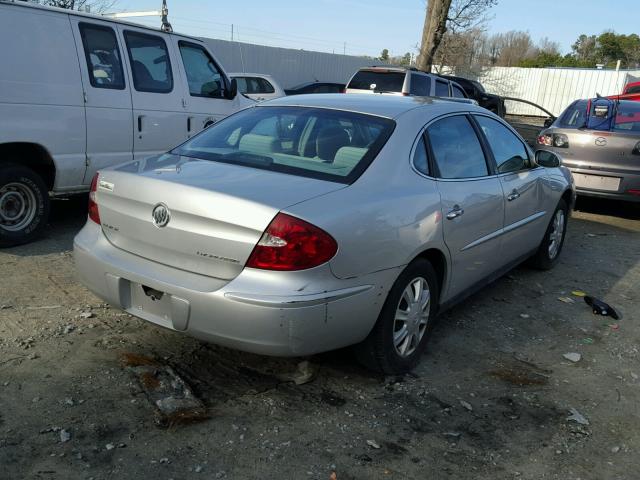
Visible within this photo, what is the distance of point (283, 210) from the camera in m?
2.96

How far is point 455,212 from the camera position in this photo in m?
3.91

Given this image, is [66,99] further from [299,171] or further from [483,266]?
[483,266]

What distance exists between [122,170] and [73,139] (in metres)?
2.54

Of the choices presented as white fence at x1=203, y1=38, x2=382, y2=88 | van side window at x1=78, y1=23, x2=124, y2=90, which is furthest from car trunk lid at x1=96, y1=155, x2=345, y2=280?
white fence at x1=203, y1=38, x2=382, y2=88

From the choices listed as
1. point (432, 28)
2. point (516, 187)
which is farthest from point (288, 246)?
point (432, 28)

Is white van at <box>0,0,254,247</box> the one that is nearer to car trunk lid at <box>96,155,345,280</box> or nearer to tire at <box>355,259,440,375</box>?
car trunk lid at <box>96,155,345,280</box>

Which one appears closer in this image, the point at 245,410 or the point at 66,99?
the point at 245,410

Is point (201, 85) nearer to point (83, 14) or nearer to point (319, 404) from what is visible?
point (83, 14)

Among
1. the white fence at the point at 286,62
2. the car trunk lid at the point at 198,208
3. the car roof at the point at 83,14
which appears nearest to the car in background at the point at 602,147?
the car roof at the point at 83,14

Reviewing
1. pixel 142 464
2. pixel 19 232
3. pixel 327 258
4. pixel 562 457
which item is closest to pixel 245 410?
pixel 142 464

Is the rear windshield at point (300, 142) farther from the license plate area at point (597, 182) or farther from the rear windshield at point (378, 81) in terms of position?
the rear windshield at point (378, 81)

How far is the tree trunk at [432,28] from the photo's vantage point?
20.6m

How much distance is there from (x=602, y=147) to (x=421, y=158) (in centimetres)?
541

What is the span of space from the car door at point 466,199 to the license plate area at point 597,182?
425cm
